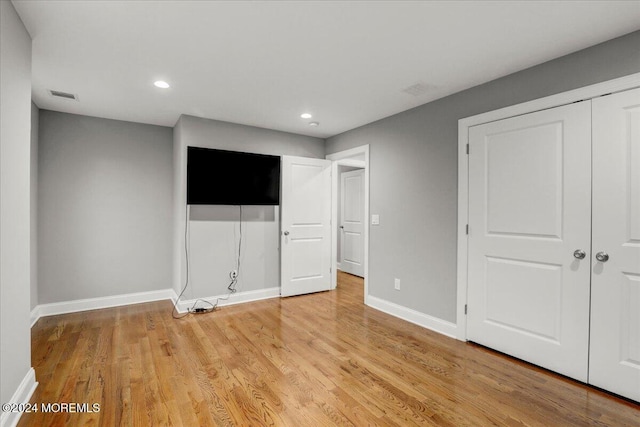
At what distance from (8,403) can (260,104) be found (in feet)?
10.4

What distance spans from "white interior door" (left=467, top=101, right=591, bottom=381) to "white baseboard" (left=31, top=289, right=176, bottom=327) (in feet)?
12.8

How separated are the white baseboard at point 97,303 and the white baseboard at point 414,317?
2.77 metres

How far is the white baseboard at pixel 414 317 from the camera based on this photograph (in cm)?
321

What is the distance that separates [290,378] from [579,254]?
7.85 ft

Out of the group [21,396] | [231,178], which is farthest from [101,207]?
[21,396]

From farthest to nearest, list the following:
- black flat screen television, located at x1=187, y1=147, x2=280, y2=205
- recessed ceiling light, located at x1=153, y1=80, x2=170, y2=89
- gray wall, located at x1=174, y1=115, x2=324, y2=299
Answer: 1. gray wall, located at x1=174, y1=115, x2=324, y2=299
2. black flat screen television, located at x1=187, y1=147, x2=280, y2=205
3. recessed ceiling light, located at x1=153, y1=80, x2=170, y2=89

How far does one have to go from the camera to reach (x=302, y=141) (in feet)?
16.2

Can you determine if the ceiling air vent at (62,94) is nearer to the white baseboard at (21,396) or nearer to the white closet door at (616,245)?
the white baseboard at (21,396)

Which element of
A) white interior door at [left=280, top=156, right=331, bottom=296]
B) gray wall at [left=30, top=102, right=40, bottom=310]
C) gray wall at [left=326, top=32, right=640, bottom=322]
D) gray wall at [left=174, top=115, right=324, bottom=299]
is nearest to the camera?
gray wall at [left=326, top=32, right=640, bottom=322]

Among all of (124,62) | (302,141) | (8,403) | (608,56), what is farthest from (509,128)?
(8,403)

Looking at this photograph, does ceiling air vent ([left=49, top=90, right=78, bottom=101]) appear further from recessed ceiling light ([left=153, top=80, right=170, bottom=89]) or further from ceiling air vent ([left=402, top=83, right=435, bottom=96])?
ceiling air vent ([left=402, top=83, right=435, bottom=96])

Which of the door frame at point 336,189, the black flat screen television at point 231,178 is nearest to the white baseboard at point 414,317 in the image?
the door frame at point 336,189

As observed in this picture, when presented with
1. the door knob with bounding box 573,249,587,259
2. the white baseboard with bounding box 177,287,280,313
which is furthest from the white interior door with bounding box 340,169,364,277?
the door knob with bounding box 573,249,587,259

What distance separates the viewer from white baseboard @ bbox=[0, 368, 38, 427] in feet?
5.61
